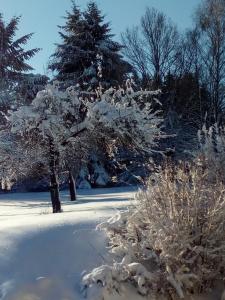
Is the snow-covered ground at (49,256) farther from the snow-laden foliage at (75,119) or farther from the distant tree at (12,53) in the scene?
the distant tree at (12,53)

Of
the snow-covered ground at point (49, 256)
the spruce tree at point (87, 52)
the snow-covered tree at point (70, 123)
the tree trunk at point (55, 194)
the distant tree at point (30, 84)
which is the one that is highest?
the spruce tree at point (87, 52)

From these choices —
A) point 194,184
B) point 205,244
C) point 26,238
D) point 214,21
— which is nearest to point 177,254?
point 205,244

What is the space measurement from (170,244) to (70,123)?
6601 millimetres

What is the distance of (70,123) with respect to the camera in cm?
1189

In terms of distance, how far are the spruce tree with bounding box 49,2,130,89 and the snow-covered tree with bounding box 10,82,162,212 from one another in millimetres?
16361

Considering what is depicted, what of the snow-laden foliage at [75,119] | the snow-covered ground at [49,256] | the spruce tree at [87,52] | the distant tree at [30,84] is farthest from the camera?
the spruce tree at [87,52]

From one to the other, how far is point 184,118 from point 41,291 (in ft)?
85.5

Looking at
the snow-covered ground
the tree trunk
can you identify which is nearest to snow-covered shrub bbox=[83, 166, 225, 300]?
the snow-covered ground

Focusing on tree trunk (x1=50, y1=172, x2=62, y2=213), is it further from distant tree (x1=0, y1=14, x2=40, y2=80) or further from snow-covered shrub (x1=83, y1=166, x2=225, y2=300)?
distant tree (x1=0, y1=14, x2=40, y2=80)

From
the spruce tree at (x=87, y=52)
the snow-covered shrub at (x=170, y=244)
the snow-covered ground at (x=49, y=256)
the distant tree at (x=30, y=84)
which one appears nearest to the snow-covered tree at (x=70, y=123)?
the snow-covered ground at (x=49, y=256)

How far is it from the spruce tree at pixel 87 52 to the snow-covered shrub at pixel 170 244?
2211 cm

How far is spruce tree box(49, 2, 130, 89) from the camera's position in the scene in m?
28.6

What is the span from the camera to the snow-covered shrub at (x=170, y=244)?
223 inches

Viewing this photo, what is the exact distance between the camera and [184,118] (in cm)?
3086
